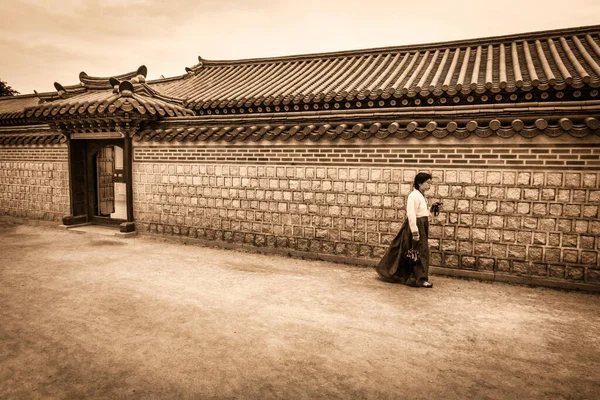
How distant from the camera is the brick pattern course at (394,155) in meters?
5.21

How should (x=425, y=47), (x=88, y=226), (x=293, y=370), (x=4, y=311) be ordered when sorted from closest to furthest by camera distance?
(x=293, y=370)
(x=4, y=311)
(x=425, y=47)
(x=88, y=226)

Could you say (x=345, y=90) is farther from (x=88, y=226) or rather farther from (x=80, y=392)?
(x=88, y=226)

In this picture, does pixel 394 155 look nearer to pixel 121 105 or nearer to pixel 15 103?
pixel 121 105

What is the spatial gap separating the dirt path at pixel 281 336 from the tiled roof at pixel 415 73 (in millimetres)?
3211

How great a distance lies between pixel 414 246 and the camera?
5.32 meters

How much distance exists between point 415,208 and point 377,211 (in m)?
1.17

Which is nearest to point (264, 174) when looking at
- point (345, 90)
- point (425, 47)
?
point (345, 90)

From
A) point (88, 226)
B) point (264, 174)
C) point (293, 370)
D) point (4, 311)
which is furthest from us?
point (88, 226)

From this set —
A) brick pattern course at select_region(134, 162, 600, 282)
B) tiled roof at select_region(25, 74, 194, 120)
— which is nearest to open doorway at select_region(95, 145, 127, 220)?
tiled roof at select_region(25, 74, 194, 120)

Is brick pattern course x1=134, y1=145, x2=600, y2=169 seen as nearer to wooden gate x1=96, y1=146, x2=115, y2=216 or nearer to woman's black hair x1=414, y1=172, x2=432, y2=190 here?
woman's black hair x1=414, y1=172, x2=432, y2=190

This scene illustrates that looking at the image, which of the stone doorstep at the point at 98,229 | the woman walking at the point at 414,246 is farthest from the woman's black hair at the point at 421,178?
the stone doorstep at the point at 98,229

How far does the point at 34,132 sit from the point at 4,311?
813cm

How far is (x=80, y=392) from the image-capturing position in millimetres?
2789

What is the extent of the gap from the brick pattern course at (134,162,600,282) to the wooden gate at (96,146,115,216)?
2151 mm
